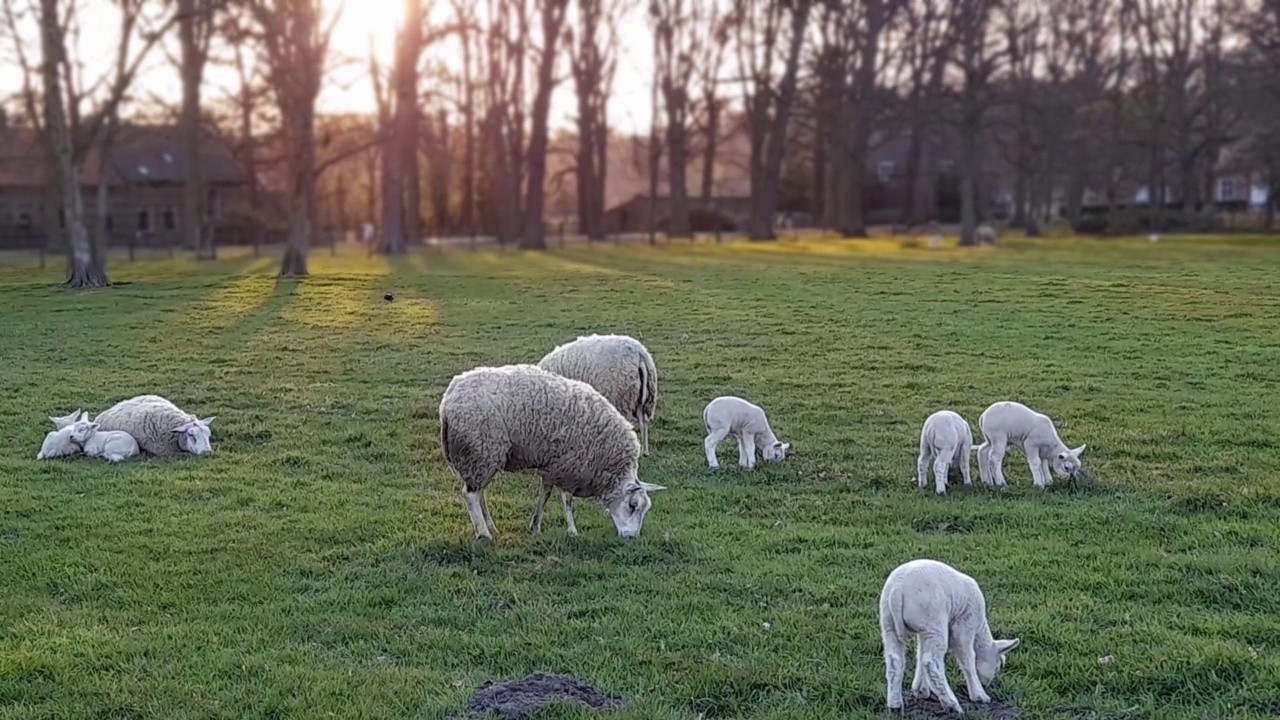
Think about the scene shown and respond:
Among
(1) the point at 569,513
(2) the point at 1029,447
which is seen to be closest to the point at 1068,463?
(2) the point at 1029,447

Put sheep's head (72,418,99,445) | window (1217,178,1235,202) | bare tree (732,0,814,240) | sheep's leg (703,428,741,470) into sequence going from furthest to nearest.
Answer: window (1217,178,1235,202), bare tree (732,0,814,240), sheep's head (72,418,99,445), sheep's leg (703,428,741,470)

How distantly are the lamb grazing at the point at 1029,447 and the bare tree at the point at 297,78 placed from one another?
23.9m

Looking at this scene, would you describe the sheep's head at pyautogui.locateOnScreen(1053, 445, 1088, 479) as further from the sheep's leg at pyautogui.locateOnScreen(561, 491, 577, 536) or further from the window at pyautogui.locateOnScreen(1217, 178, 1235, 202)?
the window at pyautogui.locateOnScreen(1217, 178, 1235, 202)

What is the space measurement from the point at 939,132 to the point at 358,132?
27.2 meters

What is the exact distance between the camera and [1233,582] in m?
6.79

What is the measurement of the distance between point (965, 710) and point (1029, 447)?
14.6 ft

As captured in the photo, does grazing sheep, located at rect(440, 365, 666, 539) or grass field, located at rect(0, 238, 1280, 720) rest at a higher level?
grazing sheep, located at rect(440, 365, 666, 539)

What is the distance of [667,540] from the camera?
7898 mm

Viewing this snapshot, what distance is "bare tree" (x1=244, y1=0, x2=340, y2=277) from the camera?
3058 centimetres

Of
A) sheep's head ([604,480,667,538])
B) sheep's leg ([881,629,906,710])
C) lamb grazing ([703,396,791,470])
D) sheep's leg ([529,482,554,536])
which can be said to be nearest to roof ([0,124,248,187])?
lamb grazing ([703,396,791,470])

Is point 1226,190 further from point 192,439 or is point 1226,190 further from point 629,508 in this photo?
point 629,508

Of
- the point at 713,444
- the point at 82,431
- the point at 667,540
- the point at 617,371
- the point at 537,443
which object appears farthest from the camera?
the point at 617,371

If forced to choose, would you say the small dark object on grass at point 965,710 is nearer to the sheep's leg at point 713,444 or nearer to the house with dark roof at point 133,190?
the sheep's leg at point 713,444

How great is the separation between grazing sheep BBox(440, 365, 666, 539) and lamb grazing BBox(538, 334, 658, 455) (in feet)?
7.97
